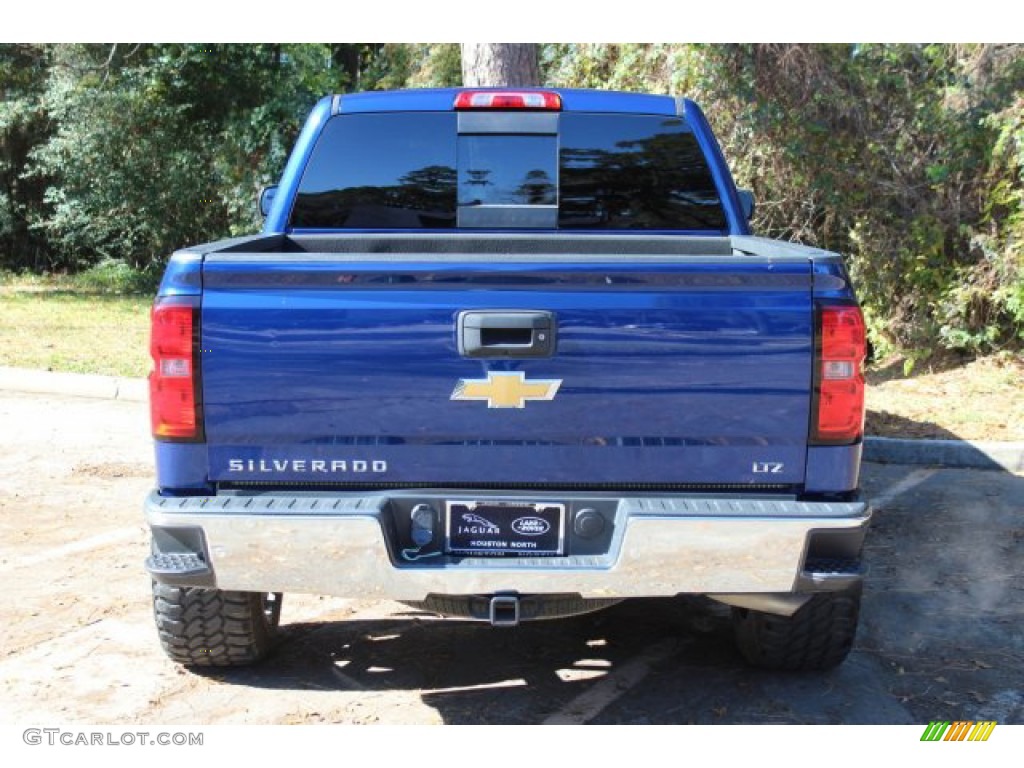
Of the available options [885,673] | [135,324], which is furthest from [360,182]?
[135,324]

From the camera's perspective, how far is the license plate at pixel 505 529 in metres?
3.29

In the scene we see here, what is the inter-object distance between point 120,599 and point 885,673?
3232mm

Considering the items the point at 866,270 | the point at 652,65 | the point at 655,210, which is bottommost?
the point at 866,270

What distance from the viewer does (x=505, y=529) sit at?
3309 millimetres

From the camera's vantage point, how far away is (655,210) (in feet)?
15.5

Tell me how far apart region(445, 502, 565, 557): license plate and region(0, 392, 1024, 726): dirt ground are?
742 mm

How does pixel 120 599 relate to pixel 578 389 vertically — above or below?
below

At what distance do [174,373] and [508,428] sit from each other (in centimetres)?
99

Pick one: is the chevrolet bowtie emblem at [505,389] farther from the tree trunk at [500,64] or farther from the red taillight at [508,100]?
the tree trunk at [500,64]

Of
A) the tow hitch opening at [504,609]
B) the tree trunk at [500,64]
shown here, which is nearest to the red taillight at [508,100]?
the tow hitch opening at [504,609]

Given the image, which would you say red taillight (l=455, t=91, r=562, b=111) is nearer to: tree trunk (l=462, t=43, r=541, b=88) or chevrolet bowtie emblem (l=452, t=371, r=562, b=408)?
chevrolet bowtie emblem (l=452, t=371, r=562, b=408)

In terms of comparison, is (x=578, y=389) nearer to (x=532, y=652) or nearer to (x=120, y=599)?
(x=532, y=652)

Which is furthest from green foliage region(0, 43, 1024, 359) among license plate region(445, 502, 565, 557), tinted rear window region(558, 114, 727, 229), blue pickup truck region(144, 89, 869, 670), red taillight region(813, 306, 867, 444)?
license plate region(445, 502, 565, 557)

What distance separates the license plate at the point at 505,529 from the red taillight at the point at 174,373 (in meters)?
0.81
